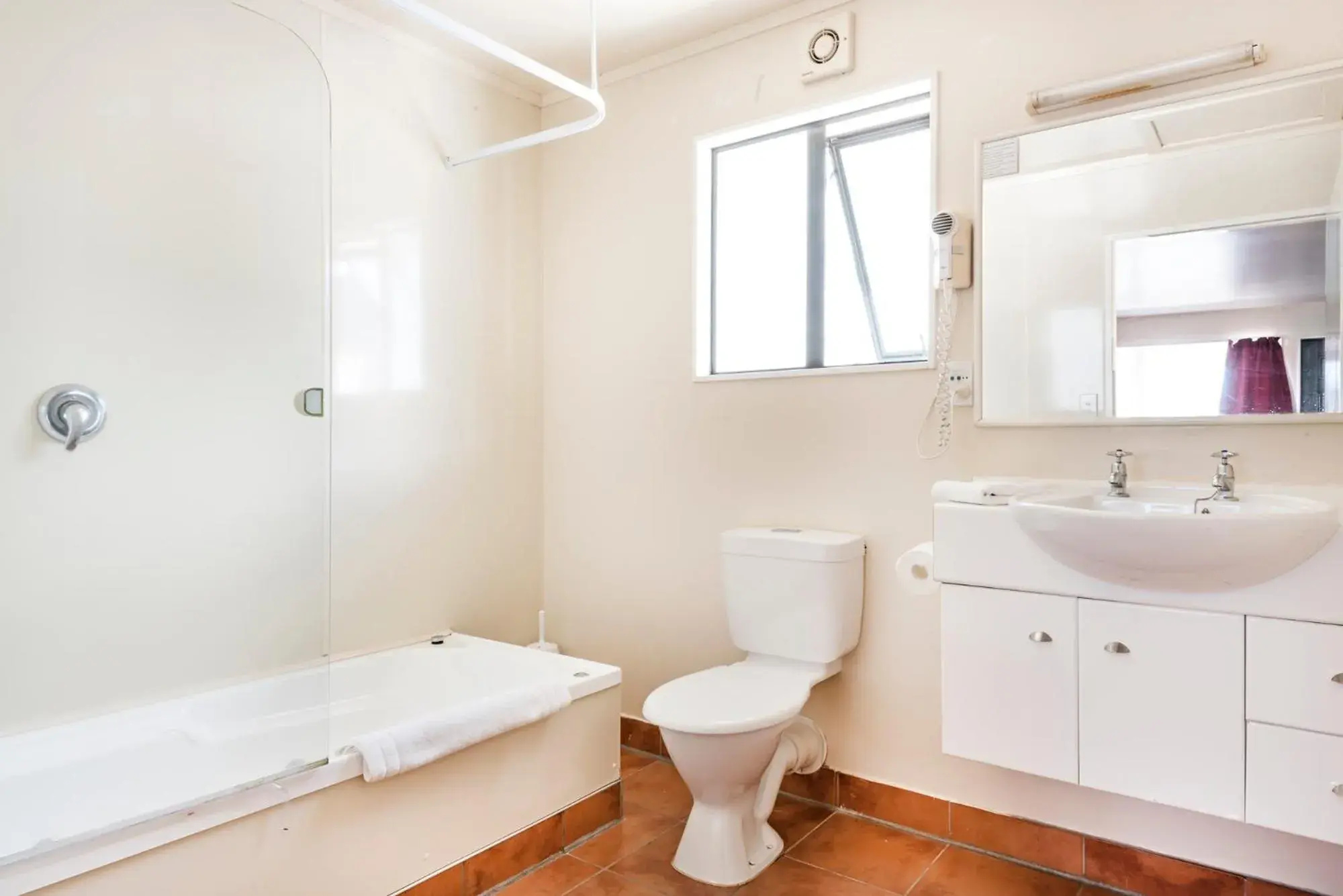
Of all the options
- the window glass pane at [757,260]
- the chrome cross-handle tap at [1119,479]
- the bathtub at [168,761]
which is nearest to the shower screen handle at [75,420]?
the bathtub at [168,761]

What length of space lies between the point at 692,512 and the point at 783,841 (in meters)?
0.98

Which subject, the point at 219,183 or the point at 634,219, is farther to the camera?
the point at 634,219

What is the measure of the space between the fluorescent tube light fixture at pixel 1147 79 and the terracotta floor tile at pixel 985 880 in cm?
184

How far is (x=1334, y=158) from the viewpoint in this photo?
5.63ft

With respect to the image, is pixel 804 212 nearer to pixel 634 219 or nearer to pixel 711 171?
pixel 711 171

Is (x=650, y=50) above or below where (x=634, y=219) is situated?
above

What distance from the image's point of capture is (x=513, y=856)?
2.00 m

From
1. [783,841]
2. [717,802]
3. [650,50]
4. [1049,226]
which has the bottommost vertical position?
[783,841]

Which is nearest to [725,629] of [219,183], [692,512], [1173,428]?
[692,512]

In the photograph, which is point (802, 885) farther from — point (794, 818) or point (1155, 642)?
point (1155, 642)

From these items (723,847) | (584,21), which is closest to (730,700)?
(723,847)

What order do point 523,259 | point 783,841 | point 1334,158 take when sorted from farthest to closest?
point 523,259, point 783,841, point 1334,158

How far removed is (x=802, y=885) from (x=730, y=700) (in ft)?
1.51

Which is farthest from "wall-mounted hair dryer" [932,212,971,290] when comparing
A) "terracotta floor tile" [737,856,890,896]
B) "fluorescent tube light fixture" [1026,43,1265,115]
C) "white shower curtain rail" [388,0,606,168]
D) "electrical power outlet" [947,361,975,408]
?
"terracotta floor tile" [737,856,890,896]
